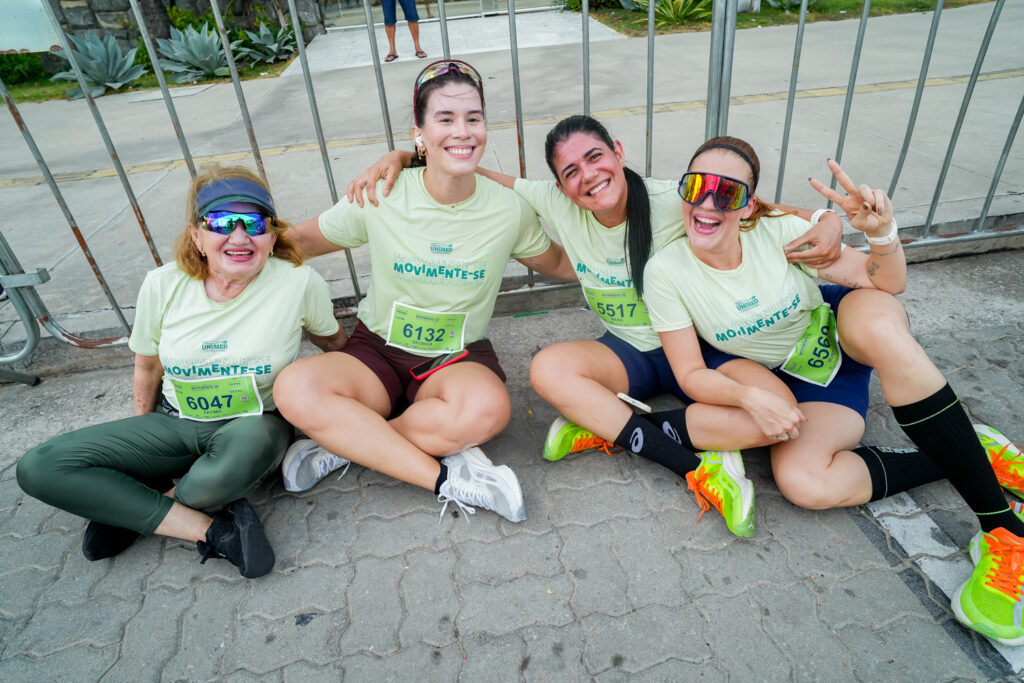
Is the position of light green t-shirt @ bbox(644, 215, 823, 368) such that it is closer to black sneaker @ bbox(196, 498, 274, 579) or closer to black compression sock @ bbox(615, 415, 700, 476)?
black compression sock @ bbox(615, 415, 700, 476)

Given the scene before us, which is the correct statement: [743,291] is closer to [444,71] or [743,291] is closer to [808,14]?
[444,71]

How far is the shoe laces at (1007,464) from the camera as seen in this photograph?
77.3 inches

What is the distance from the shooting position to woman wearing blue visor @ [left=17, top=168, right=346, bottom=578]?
1927mm

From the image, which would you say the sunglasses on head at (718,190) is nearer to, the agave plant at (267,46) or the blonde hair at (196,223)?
the blonde hair at (196,223)

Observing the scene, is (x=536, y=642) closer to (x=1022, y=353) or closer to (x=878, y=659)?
(x=878, y=659)

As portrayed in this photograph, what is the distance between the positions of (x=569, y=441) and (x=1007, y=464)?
1.45 metres

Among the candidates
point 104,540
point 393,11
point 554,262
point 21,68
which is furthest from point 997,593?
point 21,68

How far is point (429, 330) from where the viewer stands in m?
2.32

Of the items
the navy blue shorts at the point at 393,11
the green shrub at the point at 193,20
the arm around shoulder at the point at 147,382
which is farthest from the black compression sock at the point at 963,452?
the green shrub at the point at 193,20

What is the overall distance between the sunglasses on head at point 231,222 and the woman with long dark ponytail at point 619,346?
411mm

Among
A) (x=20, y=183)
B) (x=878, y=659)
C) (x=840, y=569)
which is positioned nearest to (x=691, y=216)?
(x=840, y=569)

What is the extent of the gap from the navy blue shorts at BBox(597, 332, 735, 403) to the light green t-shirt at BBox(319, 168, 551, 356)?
0.57 meters

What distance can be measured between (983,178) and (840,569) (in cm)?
356

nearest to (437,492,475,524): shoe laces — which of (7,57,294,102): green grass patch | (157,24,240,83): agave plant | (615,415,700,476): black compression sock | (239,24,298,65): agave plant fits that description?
(615,415,700,476): black compression sock
